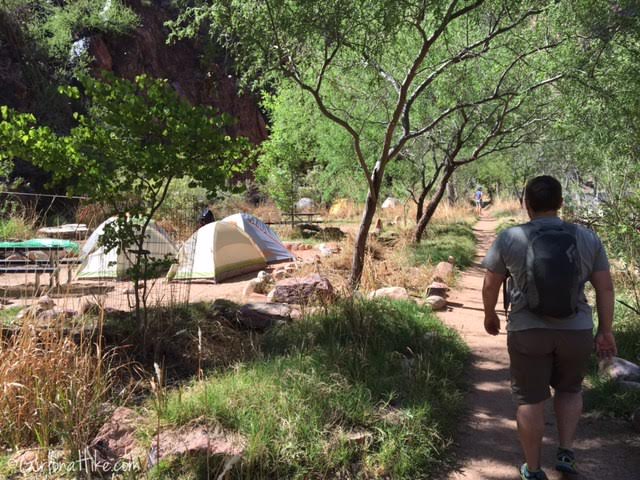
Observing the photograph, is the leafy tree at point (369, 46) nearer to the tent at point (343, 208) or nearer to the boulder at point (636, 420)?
the boulder at point (636, 420)

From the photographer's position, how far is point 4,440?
3531 mm

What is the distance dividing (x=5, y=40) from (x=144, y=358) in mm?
21371

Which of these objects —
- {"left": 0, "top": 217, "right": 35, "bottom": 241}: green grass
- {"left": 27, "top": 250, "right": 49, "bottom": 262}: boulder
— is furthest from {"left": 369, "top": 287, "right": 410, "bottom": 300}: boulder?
{"left": 0, "top": 217, "right": 35, "bottom": 241}: green grass

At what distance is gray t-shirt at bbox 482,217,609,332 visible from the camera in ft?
9.36

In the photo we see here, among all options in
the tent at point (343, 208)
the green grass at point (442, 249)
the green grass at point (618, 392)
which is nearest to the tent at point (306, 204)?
the tent at point (343, 208)

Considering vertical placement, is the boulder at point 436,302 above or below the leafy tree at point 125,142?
below

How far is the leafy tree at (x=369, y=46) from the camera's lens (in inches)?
267

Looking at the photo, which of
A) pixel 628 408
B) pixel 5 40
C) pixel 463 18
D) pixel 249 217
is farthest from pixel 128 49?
pixel 628 408

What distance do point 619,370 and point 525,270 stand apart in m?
2.49

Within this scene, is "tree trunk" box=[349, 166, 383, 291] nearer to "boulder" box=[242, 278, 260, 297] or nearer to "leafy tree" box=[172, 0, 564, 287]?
"leafy tree" box=[172, 0, 564, 287]

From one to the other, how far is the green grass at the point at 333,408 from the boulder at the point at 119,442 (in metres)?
0.22

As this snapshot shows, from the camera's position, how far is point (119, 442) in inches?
135

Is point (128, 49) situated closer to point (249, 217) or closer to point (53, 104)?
point (53, 104)

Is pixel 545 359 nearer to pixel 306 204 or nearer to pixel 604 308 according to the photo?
pixel 604 308
